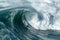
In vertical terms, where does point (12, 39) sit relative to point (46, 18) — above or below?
below

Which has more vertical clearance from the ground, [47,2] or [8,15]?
[47,2]

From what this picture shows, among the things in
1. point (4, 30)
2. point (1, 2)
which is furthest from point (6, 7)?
point (4, 30)

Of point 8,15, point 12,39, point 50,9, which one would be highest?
point 50,9

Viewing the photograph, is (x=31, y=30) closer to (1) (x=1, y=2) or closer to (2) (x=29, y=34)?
(2) (x=29, y=34)

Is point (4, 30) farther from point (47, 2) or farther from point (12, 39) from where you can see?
point (47, 2)

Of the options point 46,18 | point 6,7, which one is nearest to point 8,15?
point 6,7

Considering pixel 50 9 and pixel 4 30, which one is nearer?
pixel 4 30
